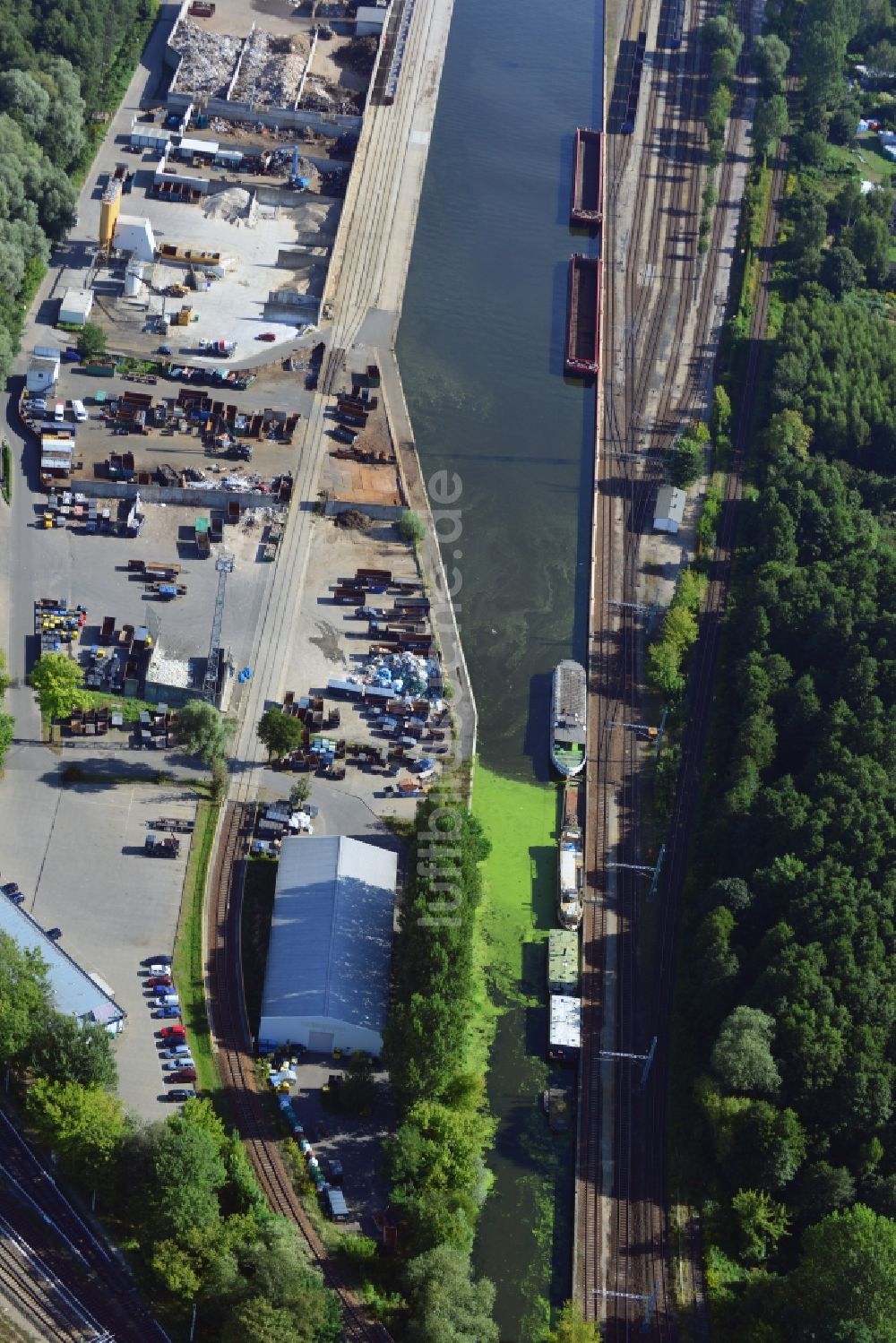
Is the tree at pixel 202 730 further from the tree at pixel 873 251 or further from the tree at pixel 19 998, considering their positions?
the tree at pixel 873 251

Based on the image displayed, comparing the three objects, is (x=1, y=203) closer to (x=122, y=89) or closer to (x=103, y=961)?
(x=122, y=89)

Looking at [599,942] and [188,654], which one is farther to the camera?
[188,654]

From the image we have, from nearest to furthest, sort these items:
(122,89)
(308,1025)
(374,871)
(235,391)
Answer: (308,1025)
(374,871)
(235,391)
(122,89)

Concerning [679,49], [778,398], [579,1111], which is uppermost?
[679,49]

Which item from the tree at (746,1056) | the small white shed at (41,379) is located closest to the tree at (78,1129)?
the tree at (746,1056)

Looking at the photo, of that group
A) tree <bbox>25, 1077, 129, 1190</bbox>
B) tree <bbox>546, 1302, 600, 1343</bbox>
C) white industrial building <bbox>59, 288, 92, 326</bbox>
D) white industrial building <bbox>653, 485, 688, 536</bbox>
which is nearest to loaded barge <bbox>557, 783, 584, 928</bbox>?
tree <bbox>546, 1302, 600, 1343</bbox>

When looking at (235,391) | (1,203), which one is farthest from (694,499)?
(1,203)
